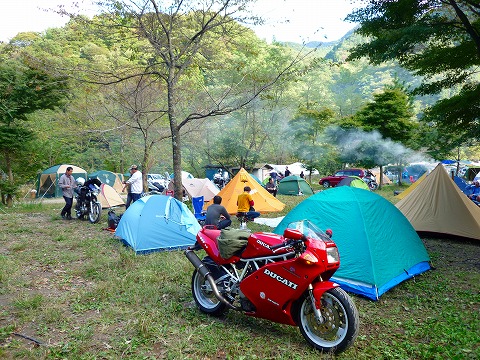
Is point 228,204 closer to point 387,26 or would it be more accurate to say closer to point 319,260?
point 387,26

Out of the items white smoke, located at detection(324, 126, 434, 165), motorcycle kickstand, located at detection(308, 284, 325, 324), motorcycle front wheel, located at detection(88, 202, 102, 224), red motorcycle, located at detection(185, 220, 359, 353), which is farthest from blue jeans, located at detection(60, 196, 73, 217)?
white smoke, located at detection(324, 126, 434, 165)

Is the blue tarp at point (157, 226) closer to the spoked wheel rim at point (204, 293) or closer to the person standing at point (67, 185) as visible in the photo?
the spoked wheel rim at point (204, 293)

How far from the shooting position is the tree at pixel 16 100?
474 inches

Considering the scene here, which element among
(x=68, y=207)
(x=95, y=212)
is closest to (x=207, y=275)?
(x=95, y=212)

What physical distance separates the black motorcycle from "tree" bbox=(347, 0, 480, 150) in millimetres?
7612

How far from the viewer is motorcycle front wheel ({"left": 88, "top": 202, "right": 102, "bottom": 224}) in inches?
394

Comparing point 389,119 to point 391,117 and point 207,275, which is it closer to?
point 391,117

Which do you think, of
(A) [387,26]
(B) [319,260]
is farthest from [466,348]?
(A) [387,26]

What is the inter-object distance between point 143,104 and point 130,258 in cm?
1110

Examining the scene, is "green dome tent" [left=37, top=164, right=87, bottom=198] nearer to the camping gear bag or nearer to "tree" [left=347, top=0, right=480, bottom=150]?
"tree" [left=347, top=0, right=480, bottom=150]

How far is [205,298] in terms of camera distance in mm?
4086

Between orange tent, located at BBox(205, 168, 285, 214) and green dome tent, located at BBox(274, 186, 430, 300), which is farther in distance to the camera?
orange tent, located at BBox(205, 168, 285, 214)

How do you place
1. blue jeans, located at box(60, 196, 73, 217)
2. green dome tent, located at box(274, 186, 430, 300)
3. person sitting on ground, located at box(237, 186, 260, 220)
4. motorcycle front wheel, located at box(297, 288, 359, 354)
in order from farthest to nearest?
1. blue jeans, located at box(60, 196, 73, 217)
2. person sitting on ground, located at box(237, 186, 260, 220)
3. green dome tent, located at box(274, 186, 430, 300)
4. motorcycle front wheel, located at box(297, 288, 359, 354)

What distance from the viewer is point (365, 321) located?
12.6ft
